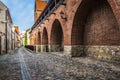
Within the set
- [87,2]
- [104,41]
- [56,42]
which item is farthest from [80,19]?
[56,42]

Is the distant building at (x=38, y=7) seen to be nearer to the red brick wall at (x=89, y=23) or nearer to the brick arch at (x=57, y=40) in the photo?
the brick arch at (x=57, y=40)

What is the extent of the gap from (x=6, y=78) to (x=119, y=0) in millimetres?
4915

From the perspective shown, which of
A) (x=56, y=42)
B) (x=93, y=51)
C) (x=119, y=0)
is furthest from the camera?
(x=56, y=42)

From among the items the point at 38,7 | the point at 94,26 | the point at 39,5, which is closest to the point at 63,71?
the point at 94,26

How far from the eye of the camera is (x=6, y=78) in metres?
5.36

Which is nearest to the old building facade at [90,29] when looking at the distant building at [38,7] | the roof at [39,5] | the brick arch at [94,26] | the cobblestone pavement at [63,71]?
the brick arch at [94,26]

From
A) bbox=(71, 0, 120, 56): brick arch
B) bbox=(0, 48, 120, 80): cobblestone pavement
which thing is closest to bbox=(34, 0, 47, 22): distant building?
bbox=(71, 0, 120, 56): brick arch

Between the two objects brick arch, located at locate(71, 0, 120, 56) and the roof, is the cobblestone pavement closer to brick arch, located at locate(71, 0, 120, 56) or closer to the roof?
brick arch, located at locate(71, 0, 120, 56)

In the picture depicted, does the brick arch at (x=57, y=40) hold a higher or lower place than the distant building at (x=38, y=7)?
lower

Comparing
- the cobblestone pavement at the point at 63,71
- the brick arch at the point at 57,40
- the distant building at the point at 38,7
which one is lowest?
the cobblestone pavement at the point at 63,71

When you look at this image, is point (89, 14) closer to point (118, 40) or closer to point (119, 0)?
point (118, 40)

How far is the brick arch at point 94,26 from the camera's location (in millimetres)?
9008

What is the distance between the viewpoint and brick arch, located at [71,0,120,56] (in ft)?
29.6

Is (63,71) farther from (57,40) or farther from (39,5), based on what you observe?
(39,5)
